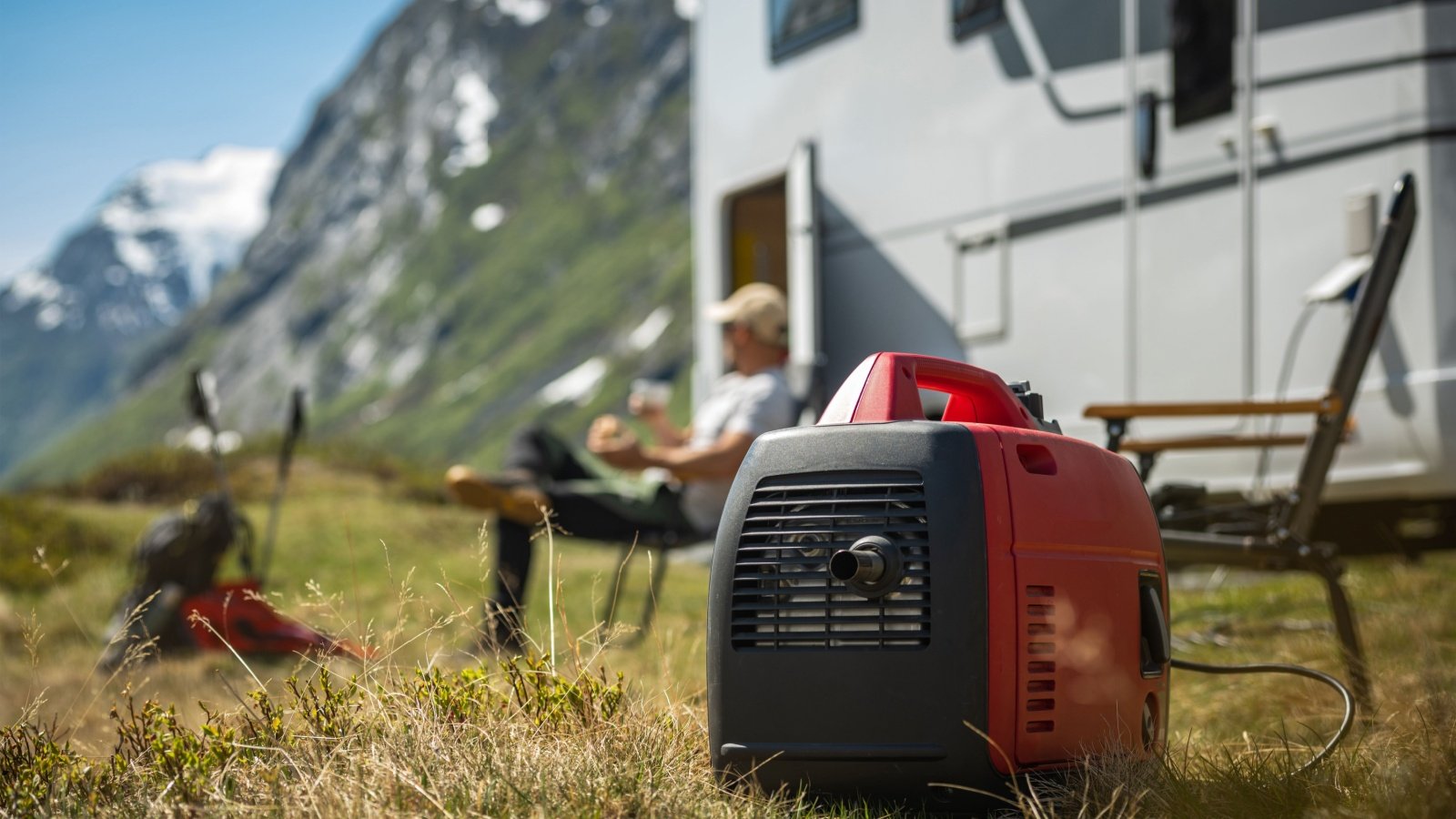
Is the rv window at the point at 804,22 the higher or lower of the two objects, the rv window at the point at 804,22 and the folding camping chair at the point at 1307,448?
the higher

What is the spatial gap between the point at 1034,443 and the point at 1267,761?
2.04 ft

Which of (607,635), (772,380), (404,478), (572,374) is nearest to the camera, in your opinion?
(607,635)

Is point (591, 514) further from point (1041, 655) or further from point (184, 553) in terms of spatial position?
point (1041, 655)

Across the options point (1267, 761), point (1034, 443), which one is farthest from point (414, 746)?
point (1267, 761)

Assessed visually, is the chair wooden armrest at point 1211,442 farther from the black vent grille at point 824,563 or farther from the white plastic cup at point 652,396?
the white plastic cup at point 652,396

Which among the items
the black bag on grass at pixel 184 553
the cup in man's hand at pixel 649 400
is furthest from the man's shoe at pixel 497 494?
the black bag on grass at pixel 184 553

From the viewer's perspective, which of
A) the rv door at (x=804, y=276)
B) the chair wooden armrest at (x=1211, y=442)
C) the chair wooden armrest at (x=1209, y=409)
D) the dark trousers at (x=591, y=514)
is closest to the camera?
the chair wooden armrest at (x=1209, y=409)

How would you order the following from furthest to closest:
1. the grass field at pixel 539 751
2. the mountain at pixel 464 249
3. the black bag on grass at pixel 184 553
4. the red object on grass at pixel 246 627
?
the mountain at pixel 464 249, the black bag on grass at pixel 184 553, the red object on grass at pixel 246 627, the grass field at pixel 539 751

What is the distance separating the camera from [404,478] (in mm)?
11594

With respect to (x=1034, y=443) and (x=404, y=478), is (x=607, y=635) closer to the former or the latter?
(x=1034, y=443)

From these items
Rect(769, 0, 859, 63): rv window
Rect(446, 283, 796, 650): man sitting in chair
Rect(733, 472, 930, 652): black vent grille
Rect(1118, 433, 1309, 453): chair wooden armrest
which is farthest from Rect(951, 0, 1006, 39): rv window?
Rect(733, 472, 930, 652): black vent grille

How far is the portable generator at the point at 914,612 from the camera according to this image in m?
1.96

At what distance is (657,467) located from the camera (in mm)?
4820

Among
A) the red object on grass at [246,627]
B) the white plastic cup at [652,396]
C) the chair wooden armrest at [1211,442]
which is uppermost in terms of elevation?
the white plastic cup at [652,396]
